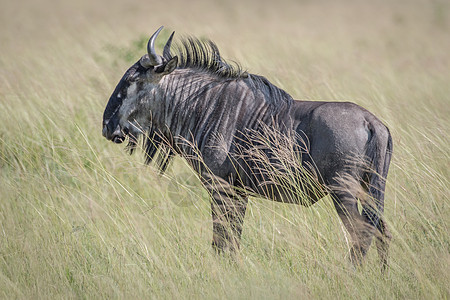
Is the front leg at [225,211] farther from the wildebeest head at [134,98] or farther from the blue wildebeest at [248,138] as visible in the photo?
the wildebeest head at [134,98]

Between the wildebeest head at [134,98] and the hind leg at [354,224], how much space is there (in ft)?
5.11

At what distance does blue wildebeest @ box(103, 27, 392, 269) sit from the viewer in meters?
3.45

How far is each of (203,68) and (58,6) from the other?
20.0 metres

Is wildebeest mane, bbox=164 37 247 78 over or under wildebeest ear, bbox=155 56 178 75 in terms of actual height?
over

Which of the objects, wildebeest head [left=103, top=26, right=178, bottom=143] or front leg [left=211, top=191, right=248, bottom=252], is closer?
front leg [left=211, top=191, right=248, bottom=252]

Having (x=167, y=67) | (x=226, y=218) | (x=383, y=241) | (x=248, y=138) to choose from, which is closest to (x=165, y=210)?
(x=226, y=218)

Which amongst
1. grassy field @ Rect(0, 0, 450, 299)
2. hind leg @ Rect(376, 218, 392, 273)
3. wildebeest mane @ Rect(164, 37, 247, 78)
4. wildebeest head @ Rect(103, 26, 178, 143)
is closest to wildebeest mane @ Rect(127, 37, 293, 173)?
wildebeest mane @ Rect(164, 37, 247, 78)

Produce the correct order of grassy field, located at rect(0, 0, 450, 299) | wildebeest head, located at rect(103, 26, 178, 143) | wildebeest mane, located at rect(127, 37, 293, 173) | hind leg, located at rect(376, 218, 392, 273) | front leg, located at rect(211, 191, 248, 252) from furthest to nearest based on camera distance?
wildebeest head, located at rect(103, 26, 178, 143), wildebeest mane, located at rect(127, 37, 293, 173), front leg, located at rect(211, 191, 248, 252), hind leg, located at rect(376, 218, 392, 273), grassy field, located at rect(0, 0, 450, 299)

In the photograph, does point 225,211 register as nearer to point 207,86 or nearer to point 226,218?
point 226,218

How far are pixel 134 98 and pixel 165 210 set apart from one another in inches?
36.1

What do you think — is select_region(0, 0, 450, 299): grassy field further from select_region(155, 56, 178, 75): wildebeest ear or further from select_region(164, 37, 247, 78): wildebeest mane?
select_region(164, 37, 247, 78): wildebeest mane

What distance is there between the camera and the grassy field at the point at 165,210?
3.20 metres

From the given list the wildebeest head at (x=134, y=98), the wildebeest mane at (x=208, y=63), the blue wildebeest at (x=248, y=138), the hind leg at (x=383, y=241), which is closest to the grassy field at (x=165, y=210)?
the hind leg at (x=383, y=241)

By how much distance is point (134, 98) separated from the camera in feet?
13.6
